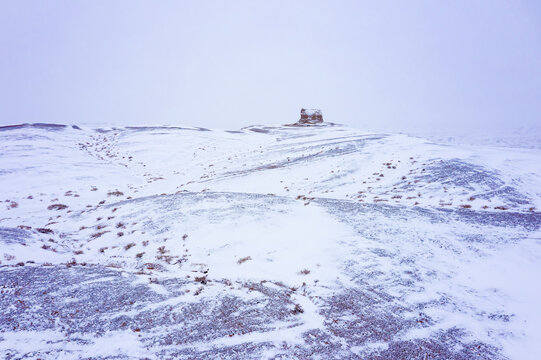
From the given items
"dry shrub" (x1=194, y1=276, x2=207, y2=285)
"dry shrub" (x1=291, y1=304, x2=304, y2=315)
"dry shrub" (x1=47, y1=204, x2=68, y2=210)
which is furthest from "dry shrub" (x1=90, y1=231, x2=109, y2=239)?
"dry shrub" (x1=291, y1=304, x2=304, y2=315)

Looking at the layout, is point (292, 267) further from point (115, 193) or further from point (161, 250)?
point (115, 193)

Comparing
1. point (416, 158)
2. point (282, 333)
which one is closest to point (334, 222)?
point (282, 333)

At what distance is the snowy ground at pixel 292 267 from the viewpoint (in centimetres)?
923

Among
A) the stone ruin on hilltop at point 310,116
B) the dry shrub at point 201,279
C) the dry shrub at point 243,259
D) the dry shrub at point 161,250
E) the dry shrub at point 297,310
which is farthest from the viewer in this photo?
the stone ruin on hilltop at point 310,116

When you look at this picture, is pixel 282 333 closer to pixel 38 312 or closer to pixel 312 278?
pixel 312 278

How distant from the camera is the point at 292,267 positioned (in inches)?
530

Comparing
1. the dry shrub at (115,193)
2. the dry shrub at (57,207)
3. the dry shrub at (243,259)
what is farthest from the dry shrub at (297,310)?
the dry shrub at (115,193)

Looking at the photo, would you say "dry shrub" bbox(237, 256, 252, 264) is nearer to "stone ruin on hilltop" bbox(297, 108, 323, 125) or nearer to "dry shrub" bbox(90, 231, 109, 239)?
"dry shrub" bbox(90, 231, 109, 239)

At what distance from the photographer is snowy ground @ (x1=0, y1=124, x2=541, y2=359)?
30.3 ft

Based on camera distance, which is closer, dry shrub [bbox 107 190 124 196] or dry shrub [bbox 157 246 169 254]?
dry shrub [bbox 157 246 169 254]

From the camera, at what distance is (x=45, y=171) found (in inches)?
1444

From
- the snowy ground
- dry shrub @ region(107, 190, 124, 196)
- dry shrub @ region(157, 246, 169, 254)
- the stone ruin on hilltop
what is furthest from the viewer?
the stone ruin on hilltop

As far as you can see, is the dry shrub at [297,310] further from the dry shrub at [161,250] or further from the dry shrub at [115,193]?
the dry shrub at [115,193]

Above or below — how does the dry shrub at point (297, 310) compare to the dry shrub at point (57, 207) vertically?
below
